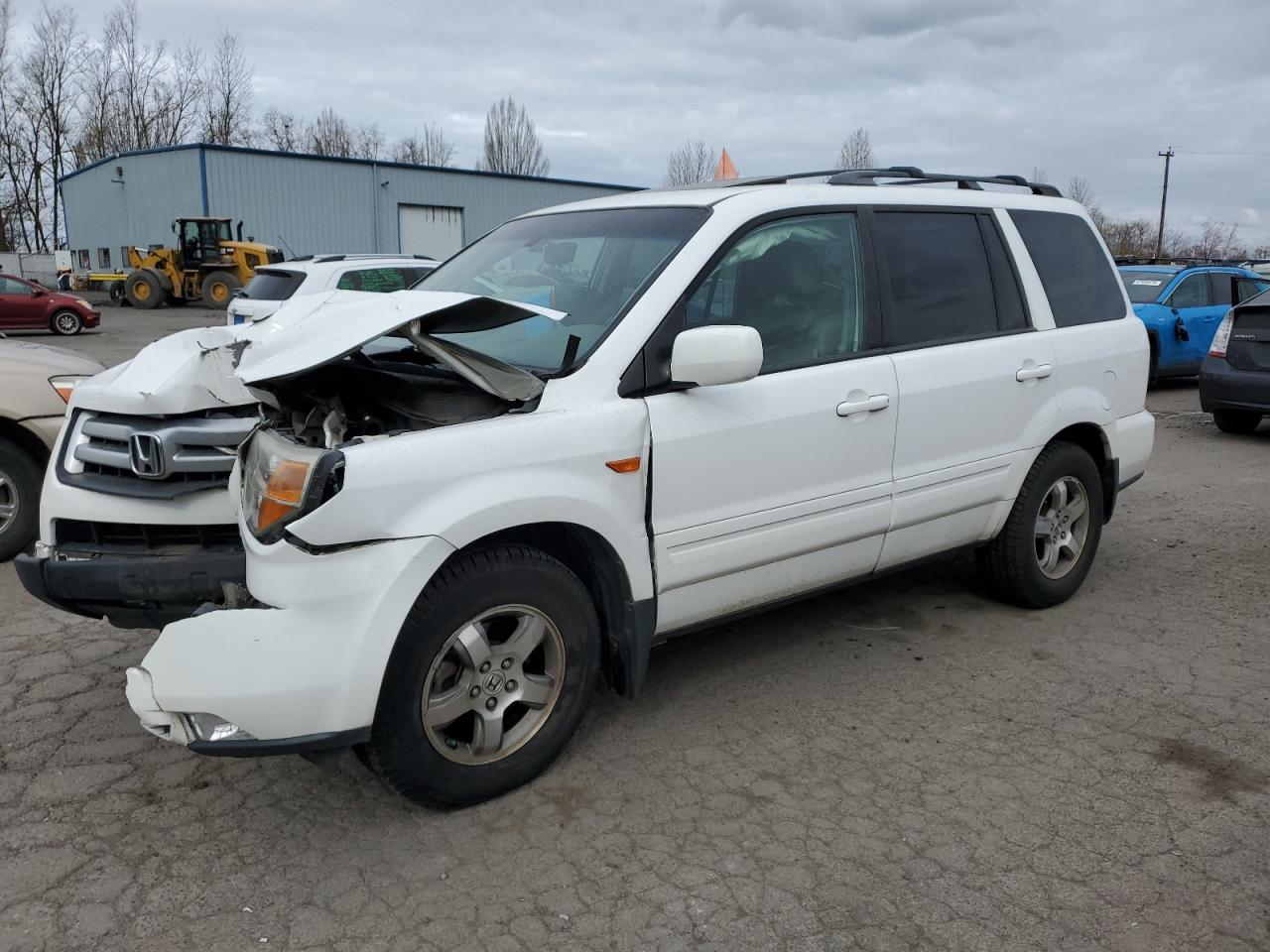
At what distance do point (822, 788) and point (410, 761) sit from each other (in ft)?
4.32

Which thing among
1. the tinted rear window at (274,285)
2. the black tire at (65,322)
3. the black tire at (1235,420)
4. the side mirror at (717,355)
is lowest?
the black tire at (1235,420)

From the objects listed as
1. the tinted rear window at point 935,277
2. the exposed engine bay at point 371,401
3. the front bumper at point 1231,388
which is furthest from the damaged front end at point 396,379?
the front bumper at point 1231,388

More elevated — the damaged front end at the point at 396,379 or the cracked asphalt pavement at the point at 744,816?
the damaged front end at the point at 396,379

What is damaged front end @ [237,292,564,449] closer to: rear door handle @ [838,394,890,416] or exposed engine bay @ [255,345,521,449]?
exposed engine bay @ [255,345,521,449]

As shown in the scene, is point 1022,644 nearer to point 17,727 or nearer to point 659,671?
point 659,671

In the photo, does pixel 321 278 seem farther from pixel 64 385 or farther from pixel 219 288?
pixel 219 288

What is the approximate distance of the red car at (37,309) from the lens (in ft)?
72.1

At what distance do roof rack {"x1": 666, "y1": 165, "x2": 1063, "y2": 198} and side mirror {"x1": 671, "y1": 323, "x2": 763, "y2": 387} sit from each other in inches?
49.3

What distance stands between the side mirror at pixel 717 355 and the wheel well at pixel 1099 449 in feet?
7.43

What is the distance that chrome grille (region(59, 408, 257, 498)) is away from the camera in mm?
3557

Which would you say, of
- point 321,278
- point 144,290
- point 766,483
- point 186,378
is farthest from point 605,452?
point 144,290

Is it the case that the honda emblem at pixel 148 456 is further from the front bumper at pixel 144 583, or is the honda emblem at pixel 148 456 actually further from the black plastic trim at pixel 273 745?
the black plastic trim at pixel 273 745

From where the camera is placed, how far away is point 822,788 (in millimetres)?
3256

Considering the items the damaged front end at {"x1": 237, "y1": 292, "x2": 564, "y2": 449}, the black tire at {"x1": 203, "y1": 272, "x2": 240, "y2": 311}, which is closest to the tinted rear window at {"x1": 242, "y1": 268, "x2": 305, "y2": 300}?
the damaged front end at {"x1": 237, "y1": 292, "x2": 564, "y2": 449}
